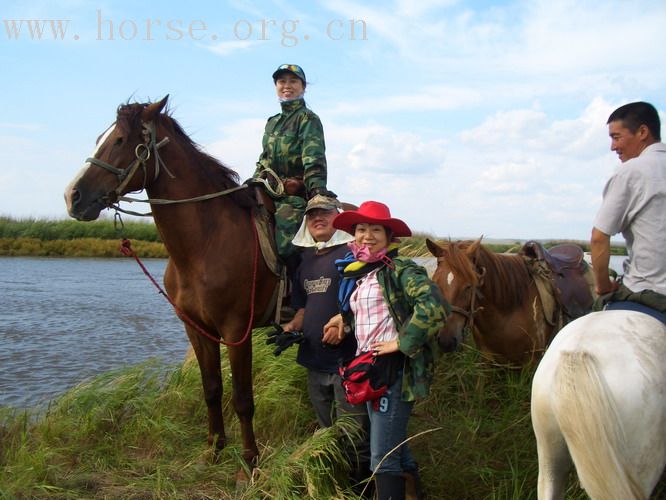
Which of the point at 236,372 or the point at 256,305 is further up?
the point at 256,305

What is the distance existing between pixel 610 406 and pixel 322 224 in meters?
2.16

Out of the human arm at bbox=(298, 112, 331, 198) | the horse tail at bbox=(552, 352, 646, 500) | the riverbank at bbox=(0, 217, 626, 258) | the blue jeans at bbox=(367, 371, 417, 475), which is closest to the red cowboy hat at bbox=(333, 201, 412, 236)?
the blue jeans at bbox=(367, 371, 417, 475)

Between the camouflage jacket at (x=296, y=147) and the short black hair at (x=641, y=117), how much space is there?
2.05 m

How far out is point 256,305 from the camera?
427cm

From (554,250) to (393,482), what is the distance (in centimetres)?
357

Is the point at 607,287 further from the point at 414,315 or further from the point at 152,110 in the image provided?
the point at 152,110

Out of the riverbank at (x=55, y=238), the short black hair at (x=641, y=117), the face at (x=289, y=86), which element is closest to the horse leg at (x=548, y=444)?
the short black hair at (x=641, y=117)

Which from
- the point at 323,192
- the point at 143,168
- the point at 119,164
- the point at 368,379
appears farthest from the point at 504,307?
the point at 119,164

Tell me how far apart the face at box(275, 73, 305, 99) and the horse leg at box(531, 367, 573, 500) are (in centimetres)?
298

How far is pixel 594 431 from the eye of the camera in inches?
83.3

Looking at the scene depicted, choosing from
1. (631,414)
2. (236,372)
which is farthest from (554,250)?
(631,414)

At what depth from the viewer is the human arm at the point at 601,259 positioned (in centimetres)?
284

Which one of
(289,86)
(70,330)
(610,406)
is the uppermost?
(289,86)

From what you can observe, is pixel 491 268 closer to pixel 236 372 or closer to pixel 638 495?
pixel 236 372
